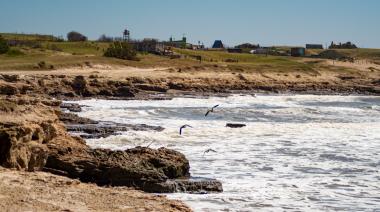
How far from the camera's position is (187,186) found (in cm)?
1137

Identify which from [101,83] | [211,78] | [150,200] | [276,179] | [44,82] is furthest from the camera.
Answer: [211,78]

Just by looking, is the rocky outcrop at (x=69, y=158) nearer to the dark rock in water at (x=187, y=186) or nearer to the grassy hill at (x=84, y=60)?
the dark rock in water at (x=187, y=186)

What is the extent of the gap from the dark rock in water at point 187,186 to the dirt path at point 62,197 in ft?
3.22

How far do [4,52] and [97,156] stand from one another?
40.9 metres

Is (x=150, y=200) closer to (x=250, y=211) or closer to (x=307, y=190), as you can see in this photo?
(x=250, y=211)

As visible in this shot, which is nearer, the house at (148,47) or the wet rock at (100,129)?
the wet rock at (100,129)

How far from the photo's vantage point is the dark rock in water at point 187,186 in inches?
433

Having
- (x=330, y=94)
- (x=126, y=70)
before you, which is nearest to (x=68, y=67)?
(x=126, y=70)

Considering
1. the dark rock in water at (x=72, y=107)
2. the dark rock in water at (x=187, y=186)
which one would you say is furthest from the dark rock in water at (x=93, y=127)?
the dark rock in water at (x=187, y=186)

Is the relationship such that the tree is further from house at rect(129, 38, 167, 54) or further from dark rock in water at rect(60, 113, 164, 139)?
dark rock in water at rect(60, 113, 164, 139)

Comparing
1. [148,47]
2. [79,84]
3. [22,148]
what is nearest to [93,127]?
[22,148]

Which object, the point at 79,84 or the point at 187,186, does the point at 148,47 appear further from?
the point at 187,186

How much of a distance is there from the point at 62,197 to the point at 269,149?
9.47 metres

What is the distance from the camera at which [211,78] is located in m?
47.2
